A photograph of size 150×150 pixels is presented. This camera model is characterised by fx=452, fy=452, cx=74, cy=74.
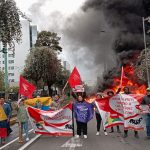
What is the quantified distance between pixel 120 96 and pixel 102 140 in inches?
80.3

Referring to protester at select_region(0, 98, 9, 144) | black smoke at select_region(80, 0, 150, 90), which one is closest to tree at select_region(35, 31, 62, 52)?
black smoke at select_region(80, 0, 150, 90)

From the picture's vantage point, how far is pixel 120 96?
16.0 metres

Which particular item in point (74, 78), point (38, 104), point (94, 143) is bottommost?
point (94, 143)

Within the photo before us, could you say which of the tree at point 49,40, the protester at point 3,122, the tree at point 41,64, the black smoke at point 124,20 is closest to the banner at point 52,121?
the protester at point 3,122

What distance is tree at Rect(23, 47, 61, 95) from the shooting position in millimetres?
56125

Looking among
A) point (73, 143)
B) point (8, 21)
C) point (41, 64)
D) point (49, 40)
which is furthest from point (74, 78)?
point (49, 40)

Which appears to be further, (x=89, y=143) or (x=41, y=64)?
(x=41, y=64)

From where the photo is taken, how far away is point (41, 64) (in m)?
56.2

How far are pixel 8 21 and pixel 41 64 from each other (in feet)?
116

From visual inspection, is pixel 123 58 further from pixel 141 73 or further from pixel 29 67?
pixel 29 67

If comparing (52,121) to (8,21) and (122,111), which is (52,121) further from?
(8,21)

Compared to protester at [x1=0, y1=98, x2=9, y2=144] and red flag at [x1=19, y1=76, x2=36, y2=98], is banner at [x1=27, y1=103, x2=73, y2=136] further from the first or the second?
red flag at [x1=19, y1=76, x2=36, y2=98]

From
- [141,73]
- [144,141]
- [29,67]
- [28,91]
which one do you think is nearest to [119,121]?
[144,141]

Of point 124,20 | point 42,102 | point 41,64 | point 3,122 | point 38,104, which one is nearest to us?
point 3,122
